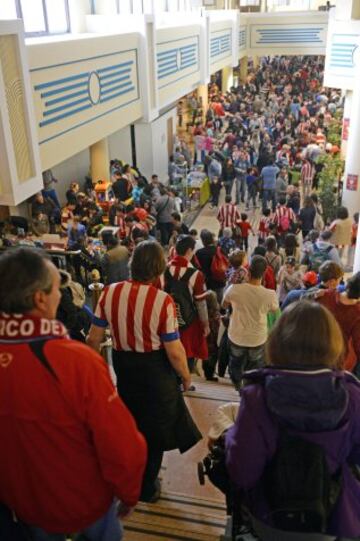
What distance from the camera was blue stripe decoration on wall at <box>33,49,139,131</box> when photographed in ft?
22.8

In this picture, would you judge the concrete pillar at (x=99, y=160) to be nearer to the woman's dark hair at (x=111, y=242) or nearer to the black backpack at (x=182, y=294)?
the woman's dark hair at (x=111, y=242)

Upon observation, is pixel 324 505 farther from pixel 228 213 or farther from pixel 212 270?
pixel 228 213

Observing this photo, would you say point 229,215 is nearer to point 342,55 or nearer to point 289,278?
point 289,278

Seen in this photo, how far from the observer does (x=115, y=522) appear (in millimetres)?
2006

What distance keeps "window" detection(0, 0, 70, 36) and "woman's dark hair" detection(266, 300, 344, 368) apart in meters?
6.67

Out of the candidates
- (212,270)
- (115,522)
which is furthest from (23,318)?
(212,270)

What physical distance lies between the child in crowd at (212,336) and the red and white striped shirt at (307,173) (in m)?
9.04

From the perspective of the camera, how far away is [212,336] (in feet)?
16.5

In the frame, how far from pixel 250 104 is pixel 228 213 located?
43.8ft

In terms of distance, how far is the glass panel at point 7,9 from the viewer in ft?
23.0

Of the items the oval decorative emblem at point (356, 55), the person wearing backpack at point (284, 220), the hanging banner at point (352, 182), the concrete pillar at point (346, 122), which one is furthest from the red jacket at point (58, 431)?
the concrete pillar at point (346, 122)

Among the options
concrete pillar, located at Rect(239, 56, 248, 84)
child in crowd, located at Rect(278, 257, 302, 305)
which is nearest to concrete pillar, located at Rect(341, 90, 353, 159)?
child in crowd, located at Rect(278, 257, 302, 305)

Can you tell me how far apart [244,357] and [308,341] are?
2592 mm

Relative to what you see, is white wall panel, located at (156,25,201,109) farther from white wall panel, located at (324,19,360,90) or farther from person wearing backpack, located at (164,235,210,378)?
person wearing backpack, located at (164,235,210,378)
